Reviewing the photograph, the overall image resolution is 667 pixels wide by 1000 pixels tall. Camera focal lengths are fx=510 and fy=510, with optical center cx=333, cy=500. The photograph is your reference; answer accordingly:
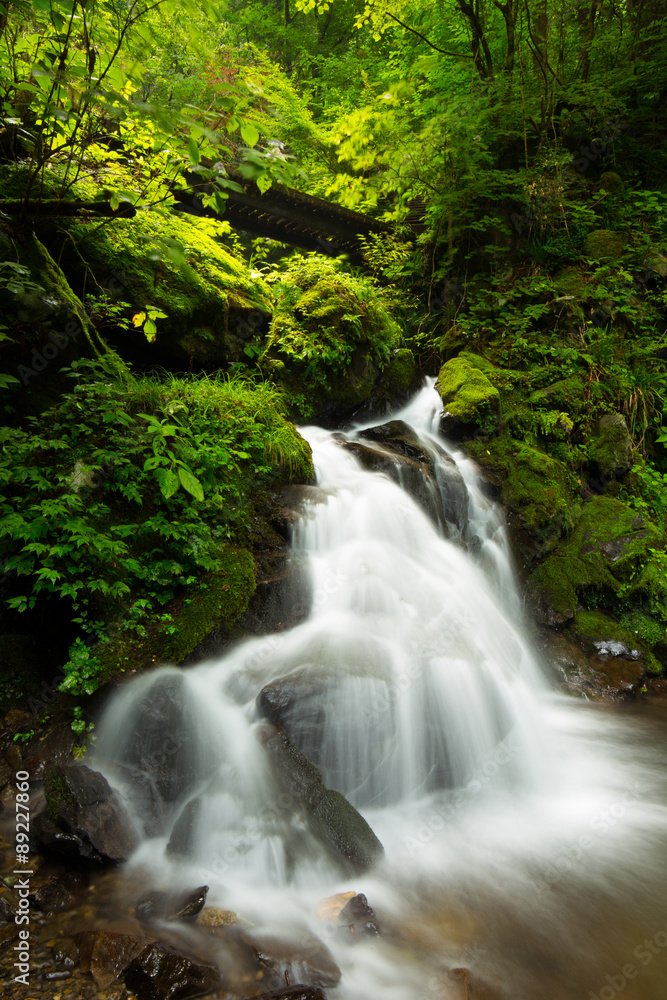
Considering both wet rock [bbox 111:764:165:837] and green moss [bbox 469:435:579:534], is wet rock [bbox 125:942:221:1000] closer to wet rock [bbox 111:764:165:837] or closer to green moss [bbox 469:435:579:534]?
wet rock [bbox 111:764:165:837]

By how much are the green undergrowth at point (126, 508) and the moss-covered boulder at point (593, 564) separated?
387 centimetres

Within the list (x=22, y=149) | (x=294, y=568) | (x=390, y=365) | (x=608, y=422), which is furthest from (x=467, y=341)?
(x=22, y=149)

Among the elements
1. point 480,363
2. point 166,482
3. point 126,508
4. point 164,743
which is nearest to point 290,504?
point 126,508

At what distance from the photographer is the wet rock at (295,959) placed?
90.8 inches

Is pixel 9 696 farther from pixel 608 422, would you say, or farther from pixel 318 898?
pixel 608 422

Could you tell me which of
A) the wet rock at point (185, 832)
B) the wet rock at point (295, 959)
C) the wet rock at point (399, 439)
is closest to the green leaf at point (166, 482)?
the wet rock at point (185, 832)

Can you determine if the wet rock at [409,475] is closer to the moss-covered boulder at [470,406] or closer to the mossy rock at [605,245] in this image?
the moss-covered boulder at [470,406]

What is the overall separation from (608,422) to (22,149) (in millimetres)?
7799

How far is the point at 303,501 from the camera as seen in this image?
17.3ft

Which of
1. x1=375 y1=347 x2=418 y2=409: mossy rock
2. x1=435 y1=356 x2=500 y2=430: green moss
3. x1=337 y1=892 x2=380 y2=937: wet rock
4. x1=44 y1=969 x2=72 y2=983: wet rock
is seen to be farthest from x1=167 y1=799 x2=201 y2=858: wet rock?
x1=375 y1=347 x2=418 y2=409: mossy rock

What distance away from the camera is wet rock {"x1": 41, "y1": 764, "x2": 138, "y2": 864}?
8.72 ft

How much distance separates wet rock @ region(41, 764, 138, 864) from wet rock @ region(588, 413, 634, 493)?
7.06 m

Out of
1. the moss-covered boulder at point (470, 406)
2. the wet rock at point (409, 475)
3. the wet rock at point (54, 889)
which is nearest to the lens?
the wet rock at point (54, 889)

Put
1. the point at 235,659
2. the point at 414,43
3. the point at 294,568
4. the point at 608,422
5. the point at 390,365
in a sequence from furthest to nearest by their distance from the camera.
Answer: the point at 414,43 → the point at 390,365 → the point at 608,422 → the point at 294,568 → the point at 235,659
